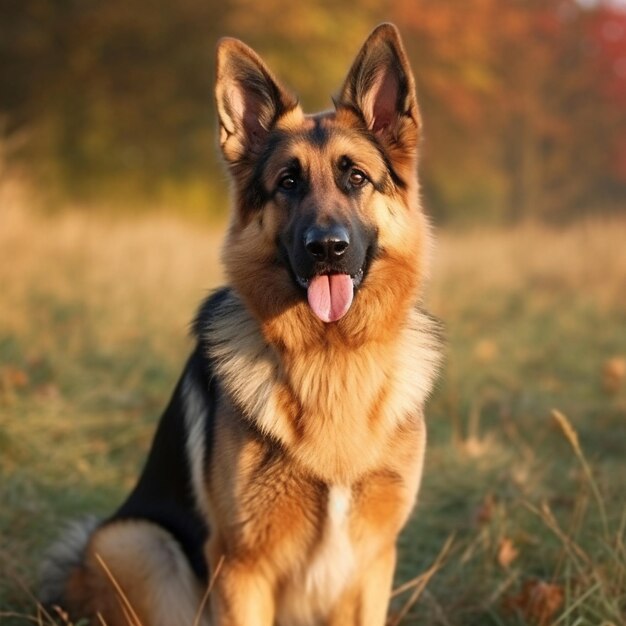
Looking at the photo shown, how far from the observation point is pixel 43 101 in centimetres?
1855

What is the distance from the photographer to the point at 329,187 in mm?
2994

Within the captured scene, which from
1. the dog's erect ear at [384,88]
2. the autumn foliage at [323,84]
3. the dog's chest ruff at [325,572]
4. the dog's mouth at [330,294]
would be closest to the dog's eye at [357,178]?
the dog's erect ear at [384,88]

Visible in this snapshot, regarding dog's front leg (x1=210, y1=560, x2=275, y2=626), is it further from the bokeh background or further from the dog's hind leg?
the bokeh background

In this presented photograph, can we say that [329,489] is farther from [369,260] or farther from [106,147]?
[106,147]

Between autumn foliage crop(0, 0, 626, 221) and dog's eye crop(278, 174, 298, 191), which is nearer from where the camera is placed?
dog's eye crop(278, 174, 298, 191)

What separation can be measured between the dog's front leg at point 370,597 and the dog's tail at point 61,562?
42.2 inches

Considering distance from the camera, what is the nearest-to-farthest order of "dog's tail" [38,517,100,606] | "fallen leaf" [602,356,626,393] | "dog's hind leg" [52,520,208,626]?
"dog's hind leg" [52,520,208,626] → "dog's tail" [38,517,100,606] → "fallen leaf" [602,356,626,393]

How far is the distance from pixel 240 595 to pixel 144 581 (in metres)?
0.49

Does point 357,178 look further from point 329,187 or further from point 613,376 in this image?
point 613,376

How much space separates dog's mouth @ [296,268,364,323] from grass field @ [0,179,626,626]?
0.70 m

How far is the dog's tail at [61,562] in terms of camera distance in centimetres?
338

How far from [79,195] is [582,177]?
1635 cm

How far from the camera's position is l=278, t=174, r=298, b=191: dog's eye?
3014 millimetres

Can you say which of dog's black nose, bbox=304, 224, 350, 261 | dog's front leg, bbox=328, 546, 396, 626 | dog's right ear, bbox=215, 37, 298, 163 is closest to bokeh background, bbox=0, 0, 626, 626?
dog's right ear, bbox=215, 37, 298, 163
